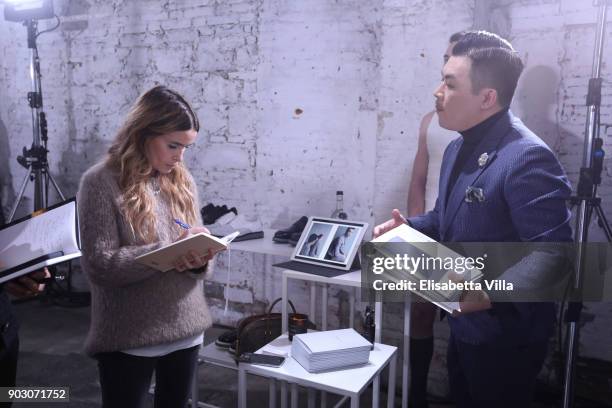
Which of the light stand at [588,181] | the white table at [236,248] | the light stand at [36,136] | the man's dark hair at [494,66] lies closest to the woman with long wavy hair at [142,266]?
the white table at [236,248]

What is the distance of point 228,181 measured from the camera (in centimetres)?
345

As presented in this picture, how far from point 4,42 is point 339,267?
375 cm

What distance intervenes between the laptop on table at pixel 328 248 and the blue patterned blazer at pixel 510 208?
722 mm

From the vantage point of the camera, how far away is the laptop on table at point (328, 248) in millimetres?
2184

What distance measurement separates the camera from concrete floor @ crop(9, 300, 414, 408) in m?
2.59

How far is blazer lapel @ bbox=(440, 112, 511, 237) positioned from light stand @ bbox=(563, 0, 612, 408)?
74cm

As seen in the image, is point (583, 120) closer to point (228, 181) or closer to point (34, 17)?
point (228, 181)

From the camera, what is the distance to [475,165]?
1.45 metres

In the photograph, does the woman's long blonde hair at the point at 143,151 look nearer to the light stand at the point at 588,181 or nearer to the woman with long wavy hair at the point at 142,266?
the woman with long wavy hair at the point at 142,266

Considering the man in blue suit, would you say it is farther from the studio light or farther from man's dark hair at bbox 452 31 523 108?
the studio light

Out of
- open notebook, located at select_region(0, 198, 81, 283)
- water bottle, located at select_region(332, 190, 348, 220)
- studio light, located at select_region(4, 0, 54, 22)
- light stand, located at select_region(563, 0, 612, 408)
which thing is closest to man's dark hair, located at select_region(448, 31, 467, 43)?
light stand, located at select_region(563, 0, 612, 408)

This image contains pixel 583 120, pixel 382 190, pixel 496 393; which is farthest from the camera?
pixel 382 190

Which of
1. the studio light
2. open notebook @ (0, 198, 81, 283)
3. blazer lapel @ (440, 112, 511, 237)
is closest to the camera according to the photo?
open notebook @ (0, 198, 81, 283)

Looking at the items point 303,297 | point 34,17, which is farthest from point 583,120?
point 34,17
